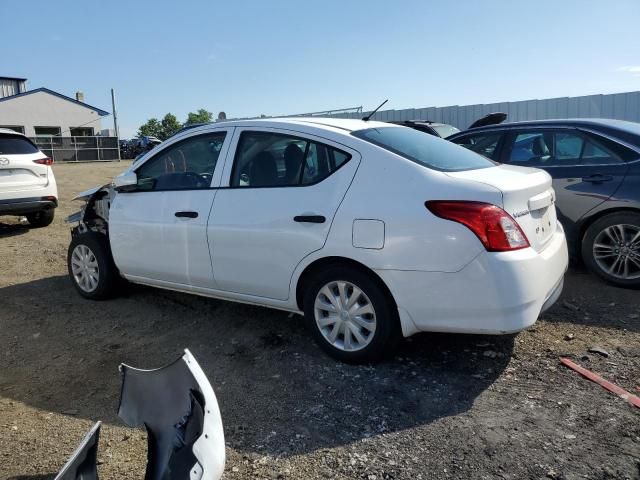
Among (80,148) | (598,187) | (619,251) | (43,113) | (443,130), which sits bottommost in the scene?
(619,251)

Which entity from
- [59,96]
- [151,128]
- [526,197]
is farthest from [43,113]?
[526,197]

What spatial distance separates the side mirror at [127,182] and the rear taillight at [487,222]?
9.08 ft

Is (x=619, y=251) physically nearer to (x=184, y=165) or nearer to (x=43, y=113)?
(x=184, y=165)

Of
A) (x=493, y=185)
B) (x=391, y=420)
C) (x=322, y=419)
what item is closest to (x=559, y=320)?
(x=493, y=185)

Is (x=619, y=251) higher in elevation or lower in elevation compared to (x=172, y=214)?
lower

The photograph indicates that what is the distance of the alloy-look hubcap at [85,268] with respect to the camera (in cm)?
514

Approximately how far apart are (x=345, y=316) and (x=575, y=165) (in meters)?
3.18

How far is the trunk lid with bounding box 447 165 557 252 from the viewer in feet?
10.3

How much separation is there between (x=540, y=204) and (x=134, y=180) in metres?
3.26

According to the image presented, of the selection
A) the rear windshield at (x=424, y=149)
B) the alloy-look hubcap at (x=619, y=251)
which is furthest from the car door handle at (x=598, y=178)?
the rear windshield at (x=424, y=149)

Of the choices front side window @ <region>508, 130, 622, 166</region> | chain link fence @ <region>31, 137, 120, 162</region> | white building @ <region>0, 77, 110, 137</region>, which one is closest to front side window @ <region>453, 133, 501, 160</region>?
front side window @ <region>508, 130, 622, 166</region>

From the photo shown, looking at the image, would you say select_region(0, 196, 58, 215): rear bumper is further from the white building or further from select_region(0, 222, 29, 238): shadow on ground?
the white building

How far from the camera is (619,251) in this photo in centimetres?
505

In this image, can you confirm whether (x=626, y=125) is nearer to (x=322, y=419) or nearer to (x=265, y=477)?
(x=322, y=419)
